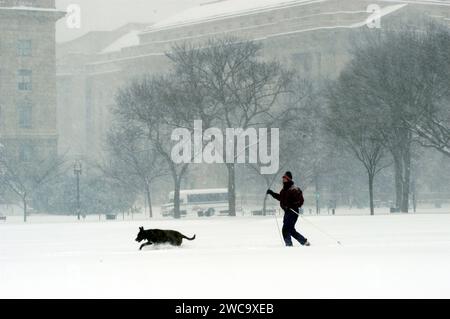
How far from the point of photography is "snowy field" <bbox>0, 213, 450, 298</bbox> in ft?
63.7

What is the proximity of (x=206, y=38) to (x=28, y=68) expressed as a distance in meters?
26.0

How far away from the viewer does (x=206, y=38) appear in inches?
5704

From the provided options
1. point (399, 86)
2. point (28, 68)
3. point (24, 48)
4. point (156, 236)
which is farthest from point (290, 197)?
point (24, 48)

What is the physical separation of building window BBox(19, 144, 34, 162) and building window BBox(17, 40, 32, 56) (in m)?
10.7

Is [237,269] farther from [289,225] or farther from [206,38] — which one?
[206,38]

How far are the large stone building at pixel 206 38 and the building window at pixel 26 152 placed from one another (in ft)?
30.7

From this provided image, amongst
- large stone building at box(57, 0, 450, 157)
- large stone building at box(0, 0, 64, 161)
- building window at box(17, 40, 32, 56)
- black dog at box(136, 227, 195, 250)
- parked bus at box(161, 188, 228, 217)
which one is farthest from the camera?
large stone building at box(57, 0, 450, 157)

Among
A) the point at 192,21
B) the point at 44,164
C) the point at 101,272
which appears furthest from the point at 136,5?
the point at 101,272

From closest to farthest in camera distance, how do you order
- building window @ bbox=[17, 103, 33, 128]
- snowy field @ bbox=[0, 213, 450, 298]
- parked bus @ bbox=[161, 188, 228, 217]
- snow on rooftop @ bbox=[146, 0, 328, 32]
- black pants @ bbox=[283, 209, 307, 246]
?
snowy field @ bbox=[0, 213, 450, 298] < black pants @ bbox=[283, 209, 307, 246] < parked bus @ bbox=[161, 188, 228, 217] < building window @ bbox=[17, 103, 33, 128] < snow on rooftop @ bbox=[146, 0, 328, 32]

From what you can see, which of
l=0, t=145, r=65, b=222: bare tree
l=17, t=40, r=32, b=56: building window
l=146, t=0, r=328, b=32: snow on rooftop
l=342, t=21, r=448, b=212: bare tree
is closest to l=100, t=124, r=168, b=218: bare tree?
l=0, t=145, r=65, b=222: bare tree

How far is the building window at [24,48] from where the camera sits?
418ft

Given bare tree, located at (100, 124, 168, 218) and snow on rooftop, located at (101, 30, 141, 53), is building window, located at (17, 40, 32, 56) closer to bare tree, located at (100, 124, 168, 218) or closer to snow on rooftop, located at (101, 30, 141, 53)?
bare tree, located at (100, 124, 168, 218)

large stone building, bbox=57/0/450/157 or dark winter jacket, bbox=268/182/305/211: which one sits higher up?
large stone building, bbox=57/0/450/157

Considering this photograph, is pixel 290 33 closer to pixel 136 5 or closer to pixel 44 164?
pixel 44 164
